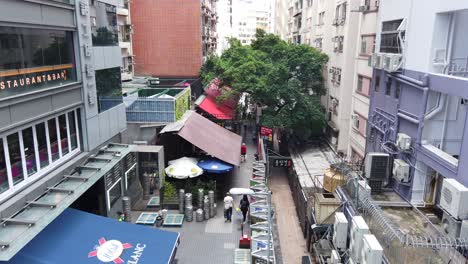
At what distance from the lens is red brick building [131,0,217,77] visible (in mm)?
33688

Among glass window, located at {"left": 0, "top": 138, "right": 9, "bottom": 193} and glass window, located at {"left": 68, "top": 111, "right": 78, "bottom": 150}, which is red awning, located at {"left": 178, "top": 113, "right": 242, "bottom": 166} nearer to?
glass window, located at {"left": 68, "top": 111, "right": 78, "bottom": 150}

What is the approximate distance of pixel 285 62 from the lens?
29.3 m

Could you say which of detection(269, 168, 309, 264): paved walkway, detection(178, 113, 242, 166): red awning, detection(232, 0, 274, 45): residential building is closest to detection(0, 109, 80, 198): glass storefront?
detection(178, 113, 242, 166): red awning

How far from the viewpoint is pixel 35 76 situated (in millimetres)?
9469

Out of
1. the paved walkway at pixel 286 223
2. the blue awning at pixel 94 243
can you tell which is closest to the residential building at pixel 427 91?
the paved walkway at pixel 286 223

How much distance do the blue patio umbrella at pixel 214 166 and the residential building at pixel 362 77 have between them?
7948 mm

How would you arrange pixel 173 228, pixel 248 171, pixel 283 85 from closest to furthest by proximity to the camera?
pixel 173 228, pixel 248 171, pixel 283 85

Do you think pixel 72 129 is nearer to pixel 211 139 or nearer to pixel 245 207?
pixel 245 207

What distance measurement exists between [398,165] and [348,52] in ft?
39.4

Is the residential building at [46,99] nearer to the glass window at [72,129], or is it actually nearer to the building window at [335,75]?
the glass window at [72,129]

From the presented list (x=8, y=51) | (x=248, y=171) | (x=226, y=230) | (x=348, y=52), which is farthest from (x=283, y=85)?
(x=8, y=51)

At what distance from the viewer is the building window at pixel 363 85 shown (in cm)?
2041

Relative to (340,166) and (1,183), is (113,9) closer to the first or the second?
(1,183)

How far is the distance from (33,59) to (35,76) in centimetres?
44
